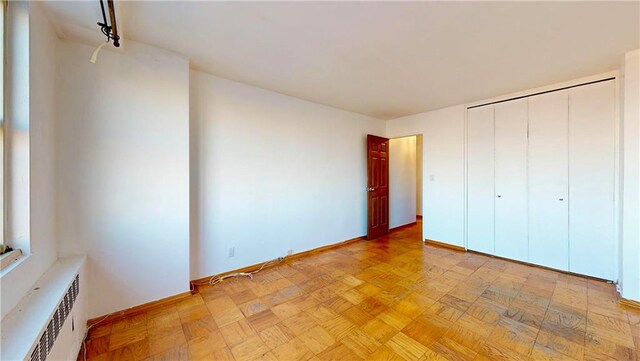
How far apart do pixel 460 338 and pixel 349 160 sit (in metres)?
3.08

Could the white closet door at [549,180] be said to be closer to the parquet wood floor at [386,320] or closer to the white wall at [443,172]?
the parquet wood floor at [386,320]

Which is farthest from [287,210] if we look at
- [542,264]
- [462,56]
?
[542,264]

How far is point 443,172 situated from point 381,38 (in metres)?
2.93

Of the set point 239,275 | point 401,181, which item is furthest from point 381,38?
point 401,181

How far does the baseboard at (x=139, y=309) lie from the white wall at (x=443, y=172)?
395cm

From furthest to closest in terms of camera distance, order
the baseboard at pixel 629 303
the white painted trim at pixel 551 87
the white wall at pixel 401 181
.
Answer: the white wall at pixel 401 181 < the white painted trim at pixel 551 87 < the baseboard at pixel 629 303

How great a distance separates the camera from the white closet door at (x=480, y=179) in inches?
143

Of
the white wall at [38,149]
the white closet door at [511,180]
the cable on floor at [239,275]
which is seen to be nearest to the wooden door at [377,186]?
the white closet door at [511,180]

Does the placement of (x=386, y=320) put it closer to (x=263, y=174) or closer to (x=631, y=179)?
(x=263, y=174)

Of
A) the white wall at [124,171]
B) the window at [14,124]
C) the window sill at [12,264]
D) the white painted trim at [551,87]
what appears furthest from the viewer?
the white painted trim at [551,87]

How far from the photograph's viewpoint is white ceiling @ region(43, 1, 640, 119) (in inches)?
65.8

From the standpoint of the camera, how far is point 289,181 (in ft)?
11.6

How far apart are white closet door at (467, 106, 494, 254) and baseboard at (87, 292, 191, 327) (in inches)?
162

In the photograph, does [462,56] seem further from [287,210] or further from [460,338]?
[287,210]
